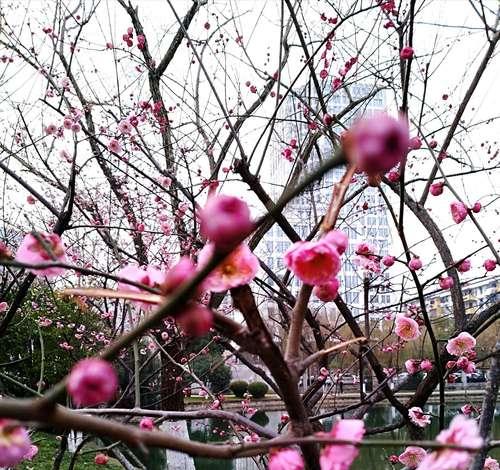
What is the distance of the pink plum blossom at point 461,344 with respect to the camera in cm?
200

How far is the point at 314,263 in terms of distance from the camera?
63cm

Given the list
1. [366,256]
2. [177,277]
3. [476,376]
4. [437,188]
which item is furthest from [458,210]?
[476,376]

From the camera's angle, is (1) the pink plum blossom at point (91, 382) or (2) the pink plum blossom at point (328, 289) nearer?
(1) the pink plum blossom at point (91, 382)

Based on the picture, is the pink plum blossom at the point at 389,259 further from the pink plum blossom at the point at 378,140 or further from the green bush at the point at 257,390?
the green bush at the point at 257,390

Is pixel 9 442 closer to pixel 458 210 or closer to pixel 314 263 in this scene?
pixel 314 263

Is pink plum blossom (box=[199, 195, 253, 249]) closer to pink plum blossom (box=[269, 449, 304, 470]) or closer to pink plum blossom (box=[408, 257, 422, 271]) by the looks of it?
pink plum blossom (box=[269, 449, 304, 470])

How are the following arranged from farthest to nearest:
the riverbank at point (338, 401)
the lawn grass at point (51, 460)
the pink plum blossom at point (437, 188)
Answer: the riverbank at point (338, 401), the lawn grass at point (51, 460), the pink plum blossom at point (437, 188)

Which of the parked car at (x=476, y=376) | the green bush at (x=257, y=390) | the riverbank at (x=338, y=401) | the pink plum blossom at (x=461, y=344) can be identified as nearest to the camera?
the pink plum blossom at (x=461, y=344)

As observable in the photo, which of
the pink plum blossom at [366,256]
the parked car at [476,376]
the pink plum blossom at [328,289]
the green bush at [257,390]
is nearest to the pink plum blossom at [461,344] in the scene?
the parked car at [476,376]

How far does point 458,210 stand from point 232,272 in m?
1.34

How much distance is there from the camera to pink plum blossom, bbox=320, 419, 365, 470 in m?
0.54

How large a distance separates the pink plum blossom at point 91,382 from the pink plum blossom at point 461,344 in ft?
6.08

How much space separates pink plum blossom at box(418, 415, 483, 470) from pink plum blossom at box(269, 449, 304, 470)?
0.13 m

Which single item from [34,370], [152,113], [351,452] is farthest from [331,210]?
[34,370]
